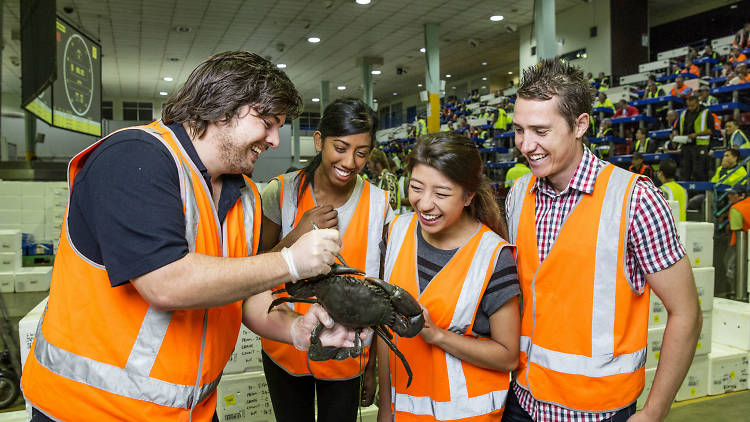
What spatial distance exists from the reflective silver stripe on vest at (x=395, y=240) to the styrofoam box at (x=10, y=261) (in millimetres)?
5766

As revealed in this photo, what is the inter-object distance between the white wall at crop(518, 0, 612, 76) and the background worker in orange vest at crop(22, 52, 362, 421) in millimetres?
12927

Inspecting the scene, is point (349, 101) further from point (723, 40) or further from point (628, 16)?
point (723, 40)

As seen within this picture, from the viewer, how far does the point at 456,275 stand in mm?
1476

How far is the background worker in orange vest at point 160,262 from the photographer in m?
0.97

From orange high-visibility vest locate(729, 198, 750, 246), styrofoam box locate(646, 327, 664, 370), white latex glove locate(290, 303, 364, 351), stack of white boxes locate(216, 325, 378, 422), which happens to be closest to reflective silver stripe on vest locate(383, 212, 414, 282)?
white latex glove locate(290, 303, 364, 351)

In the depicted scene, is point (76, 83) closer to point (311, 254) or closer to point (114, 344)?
point (114, 344)

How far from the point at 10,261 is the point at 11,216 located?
1006 mm

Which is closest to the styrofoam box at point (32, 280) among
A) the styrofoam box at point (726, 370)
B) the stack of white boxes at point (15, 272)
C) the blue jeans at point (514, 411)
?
the stack of white boxes at point (15, 272)

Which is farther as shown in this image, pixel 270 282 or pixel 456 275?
pixel 456 275

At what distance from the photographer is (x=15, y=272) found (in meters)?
5.81

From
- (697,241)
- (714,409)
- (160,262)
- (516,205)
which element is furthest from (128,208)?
(714,409)

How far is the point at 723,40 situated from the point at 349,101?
48.3ft

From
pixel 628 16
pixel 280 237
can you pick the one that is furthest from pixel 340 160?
pixel 628 16

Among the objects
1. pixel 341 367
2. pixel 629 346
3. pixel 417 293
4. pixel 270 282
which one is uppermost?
pixel 270 282
